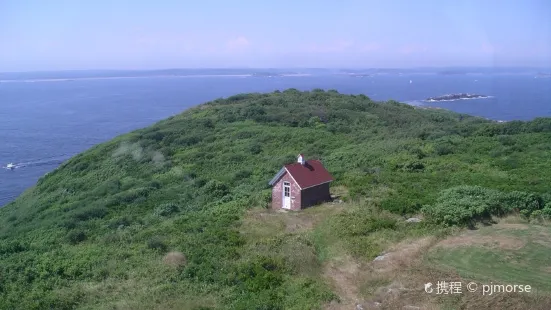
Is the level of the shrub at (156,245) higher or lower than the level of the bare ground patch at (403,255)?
lower

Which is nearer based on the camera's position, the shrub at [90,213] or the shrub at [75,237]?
the shrub at [75,237]

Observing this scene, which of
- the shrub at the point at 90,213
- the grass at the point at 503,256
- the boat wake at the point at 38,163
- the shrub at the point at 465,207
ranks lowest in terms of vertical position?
the boat wake at the point at 38,163

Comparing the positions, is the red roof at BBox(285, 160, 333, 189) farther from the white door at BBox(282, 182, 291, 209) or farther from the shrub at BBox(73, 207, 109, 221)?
the shrub at BBox(73, 207, 109, 221)

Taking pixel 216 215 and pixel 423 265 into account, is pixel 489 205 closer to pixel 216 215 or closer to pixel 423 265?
pixel 423 265

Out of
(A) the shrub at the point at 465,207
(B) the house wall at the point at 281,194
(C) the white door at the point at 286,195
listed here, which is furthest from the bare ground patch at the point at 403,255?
(C) the white door at the point at 286,195

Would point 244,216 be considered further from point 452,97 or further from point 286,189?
point 452,97

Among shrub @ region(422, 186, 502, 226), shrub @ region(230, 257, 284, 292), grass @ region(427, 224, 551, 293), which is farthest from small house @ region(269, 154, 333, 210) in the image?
grass @ region(427, 224, 551, 293)

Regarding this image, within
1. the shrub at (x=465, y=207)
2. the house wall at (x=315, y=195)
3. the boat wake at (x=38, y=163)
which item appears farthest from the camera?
the boat wake at (x=38, y=163)

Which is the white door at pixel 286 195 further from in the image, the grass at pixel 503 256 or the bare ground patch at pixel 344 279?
the grass at pixel 503 256

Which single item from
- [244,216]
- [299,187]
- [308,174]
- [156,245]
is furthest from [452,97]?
[156,245]
